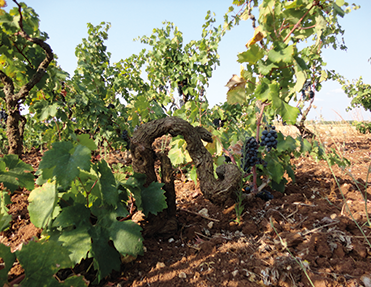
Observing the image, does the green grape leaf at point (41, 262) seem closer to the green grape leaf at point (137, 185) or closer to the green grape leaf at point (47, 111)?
the green grape leaf at point (137, 185)

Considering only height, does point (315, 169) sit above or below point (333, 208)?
above

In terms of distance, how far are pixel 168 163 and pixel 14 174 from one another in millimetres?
992

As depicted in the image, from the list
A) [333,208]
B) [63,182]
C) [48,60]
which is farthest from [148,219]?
[48,60]

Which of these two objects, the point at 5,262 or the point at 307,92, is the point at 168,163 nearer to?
the point at 5,262

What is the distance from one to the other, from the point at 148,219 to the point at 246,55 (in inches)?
58.5

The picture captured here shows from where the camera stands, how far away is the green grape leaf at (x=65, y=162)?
1.04m

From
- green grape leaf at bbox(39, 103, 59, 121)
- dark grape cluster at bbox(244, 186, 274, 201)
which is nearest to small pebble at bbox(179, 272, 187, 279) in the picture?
dark grape cluster at bbox(244, 186, 274, 201)

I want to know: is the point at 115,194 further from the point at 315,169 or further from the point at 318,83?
the point at 318,83

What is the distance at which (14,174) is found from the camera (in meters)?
1.37

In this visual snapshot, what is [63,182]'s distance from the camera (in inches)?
40.7

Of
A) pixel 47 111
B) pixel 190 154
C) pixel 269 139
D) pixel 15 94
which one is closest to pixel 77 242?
pixel 190 154

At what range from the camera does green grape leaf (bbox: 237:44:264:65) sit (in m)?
1.75

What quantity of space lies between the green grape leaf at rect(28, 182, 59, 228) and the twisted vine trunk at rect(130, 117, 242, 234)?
525 millimetres

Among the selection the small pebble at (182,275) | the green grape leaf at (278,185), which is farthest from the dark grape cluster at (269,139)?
the small pebble at (182,275)
